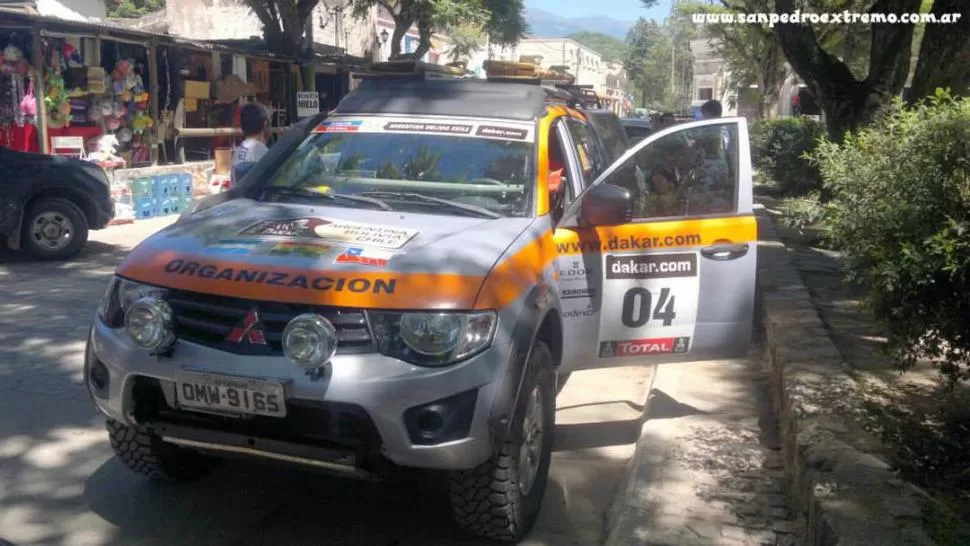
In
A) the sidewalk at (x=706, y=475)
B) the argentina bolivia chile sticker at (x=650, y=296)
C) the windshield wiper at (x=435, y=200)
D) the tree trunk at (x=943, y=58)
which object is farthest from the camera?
the tree trunk at (x=943, y=58)

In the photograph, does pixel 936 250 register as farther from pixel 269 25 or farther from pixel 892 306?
pixel 269 25

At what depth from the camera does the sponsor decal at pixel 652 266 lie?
15.6 feet

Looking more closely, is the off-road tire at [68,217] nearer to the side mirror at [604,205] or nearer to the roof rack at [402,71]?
the roof rack at [402,71]

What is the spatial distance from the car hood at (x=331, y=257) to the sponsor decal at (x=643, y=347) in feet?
3.12

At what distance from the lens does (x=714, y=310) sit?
4949 millimetres

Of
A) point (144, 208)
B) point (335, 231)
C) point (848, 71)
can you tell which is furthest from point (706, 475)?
point (144, 208)

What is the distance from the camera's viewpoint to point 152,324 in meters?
3.52

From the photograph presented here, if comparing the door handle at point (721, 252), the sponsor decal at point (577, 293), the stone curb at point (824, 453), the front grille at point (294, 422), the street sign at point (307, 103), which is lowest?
the stone curb at point (824, 453)

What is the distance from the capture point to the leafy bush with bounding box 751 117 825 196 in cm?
1650

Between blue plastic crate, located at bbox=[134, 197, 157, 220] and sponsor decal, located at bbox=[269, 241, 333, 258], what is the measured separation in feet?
38.2

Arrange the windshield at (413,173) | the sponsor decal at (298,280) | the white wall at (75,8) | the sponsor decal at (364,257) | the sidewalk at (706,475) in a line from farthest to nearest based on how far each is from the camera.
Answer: the white wall at (75,8) < the windshield at (413,173) < the sidewalk at (706,475) < the sponsor decal at (364,257) < the sponsor decal at (298,280)

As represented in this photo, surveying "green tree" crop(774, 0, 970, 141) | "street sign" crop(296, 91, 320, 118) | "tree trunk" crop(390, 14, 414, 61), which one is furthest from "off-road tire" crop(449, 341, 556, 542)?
"tree trunk" crop(390, 14, 414, 61)

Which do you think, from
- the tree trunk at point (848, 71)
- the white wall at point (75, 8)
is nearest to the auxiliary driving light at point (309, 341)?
the tree trunk at point (848, 71)

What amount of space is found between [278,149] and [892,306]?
330cm
